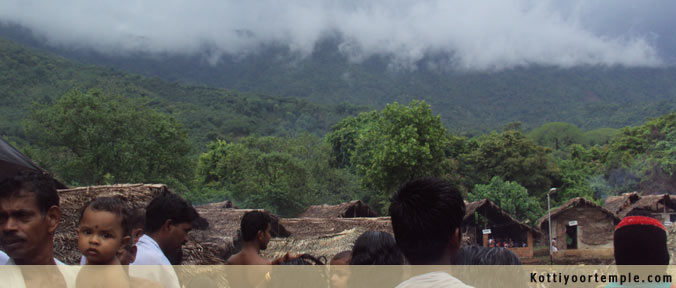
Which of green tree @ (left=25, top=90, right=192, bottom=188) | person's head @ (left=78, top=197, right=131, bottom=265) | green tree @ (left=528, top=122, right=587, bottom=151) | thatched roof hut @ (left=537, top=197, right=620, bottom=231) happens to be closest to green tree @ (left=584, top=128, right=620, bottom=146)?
green tree @ (left=528, top=122, right=587, bottom=151)

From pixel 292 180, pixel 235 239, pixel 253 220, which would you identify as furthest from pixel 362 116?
pixel 253 220

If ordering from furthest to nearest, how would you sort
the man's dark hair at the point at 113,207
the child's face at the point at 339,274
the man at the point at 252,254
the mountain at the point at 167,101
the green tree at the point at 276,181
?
the mountain at the point at 167,101
the green tree at the point at 276,181
the man at the point at 252,254
the child's face at the point at 339,274
the man's dark hair at the point at 113,207

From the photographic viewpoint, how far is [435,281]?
210cm

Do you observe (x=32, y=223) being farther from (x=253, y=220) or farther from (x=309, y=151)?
(x=309, y=151)

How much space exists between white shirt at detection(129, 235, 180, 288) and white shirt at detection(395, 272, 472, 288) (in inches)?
74.5

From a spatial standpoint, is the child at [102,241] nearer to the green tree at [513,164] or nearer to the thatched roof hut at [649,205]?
the thatched roof hut at [649,205]

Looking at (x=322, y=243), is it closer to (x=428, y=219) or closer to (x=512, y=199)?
(x=428, y=219)

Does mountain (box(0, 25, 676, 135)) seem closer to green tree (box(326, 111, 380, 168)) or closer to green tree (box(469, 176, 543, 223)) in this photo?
green tree (box(326, 111, 380, 168))

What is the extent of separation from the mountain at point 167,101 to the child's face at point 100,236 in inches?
1381

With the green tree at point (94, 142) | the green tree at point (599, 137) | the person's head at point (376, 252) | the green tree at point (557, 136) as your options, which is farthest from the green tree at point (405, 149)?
the green tree at point (599, 137)

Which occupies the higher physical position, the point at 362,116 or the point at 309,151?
the point at 362,116

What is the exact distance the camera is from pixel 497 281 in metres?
3.02

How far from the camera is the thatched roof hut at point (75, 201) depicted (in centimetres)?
730

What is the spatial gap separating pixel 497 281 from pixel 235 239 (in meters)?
7.24
